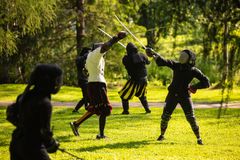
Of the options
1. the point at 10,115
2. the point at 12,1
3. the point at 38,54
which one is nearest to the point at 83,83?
the point at 12,1

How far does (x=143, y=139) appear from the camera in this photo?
12.5 metres

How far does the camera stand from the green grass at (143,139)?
10.3 meters

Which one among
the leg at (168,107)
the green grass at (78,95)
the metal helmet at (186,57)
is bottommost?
the green grass at (78,95)

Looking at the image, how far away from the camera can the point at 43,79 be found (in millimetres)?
6355

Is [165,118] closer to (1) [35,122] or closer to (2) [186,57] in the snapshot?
(2) [186,57]

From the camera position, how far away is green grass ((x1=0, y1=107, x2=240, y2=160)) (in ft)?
33.9

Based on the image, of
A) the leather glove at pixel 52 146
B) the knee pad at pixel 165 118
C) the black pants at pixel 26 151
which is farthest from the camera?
the knee pad at pixel 165 118

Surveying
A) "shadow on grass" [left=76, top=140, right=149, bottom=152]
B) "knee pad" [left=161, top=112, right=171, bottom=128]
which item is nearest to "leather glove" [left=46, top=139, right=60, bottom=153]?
"shadow on grass" [left=76, top=140, right=149, bottom=152]

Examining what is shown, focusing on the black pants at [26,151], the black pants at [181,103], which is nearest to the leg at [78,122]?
the black pants at [181,103]

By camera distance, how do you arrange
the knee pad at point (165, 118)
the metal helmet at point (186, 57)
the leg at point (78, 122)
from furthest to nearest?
the leg at point (78, 122) → the knee pad at point (165, 118) → the metal helmet at point (186, 57)

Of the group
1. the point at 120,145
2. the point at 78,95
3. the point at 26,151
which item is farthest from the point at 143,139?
the point at 78,95

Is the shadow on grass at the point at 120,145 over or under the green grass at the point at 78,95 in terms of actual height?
over

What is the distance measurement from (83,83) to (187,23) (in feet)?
39.1

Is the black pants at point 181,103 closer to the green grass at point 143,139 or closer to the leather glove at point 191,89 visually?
the leather glove at point 191,89
